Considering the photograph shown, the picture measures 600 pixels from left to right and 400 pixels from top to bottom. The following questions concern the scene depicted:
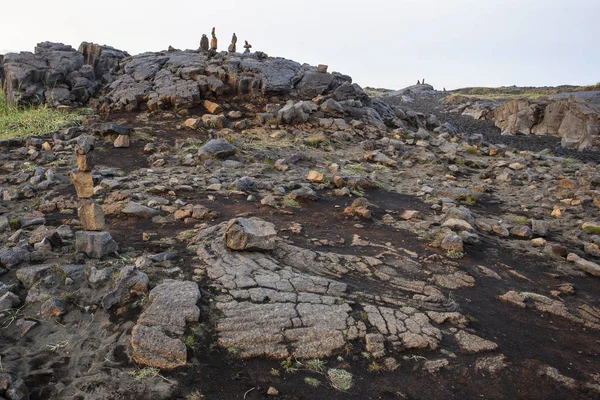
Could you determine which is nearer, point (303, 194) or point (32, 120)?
point (303, 194)

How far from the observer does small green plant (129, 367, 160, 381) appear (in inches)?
116

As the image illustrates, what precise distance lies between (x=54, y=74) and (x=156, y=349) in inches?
626

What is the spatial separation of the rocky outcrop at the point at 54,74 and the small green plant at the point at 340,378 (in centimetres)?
1522

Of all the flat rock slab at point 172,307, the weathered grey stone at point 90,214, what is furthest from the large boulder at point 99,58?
the flat rock slab at point 172,307

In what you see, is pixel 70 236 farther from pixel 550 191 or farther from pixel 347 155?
pixel 550 191

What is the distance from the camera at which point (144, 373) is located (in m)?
2.98

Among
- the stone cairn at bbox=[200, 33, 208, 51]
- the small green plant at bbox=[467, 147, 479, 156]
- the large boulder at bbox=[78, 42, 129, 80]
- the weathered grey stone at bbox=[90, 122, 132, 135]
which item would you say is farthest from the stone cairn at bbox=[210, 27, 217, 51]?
the small green plant at bbox=[467, 147, 479, 156]

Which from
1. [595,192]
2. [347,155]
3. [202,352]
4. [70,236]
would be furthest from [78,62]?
[595,192]

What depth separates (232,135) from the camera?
37.2 ft

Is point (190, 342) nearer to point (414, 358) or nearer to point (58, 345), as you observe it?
point (58, 345)

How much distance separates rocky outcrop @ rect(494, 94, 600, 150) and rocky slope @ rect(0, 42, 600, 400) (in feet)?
33.6

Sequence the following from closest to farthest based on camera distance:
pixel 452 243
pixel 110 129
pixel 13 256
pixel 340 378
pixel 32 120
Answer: pixel 340 378
pixel 13 256
pixel 452 243
pixel 110 129
pixel 32 120

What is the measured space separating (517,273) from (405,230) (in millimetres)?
1720

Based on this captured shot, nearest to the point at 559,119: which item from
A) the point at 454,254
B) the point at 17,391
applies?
the point at 454,254
